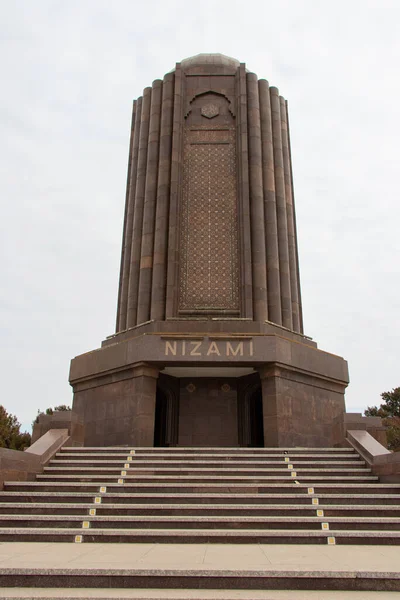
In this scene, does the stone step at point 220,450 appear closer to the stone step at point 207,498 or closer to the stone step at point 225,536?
the stone step at point 207,498

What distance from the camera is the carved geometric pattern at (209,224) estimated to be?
2019cm

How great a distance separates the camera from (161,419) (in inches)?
741

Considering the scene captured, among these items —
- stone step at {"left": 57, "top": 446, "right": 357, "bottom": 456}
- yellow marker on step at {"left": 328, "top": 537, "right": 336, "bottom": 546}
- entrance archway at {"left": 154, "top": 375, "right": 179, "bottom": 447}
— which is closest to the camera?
yellow marker on step at {"left": 328, "top": 537, "right": 336, "bottom": 546}

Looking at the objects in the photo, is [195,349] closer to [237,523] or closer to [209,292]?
[209,292]

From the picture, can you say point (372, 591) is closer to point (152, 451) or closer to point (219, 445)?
point (152, 451)

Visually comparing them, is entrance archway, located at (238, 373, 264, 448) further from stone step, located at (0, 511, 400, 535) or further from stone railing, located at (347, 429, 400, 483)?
stone step, located at (0, 511, 400, 535)

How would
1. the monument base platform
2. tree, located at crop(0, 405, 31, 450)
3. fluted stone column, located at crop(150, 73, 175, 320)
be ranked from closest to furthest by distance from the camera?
the monument base platform, fluted stone column, located at crop(150, 73, 175, 320), tree, located at crop(0, 405, 31, 450)

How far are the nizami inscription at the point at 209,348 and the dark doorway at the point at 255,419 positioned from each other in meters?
2.92

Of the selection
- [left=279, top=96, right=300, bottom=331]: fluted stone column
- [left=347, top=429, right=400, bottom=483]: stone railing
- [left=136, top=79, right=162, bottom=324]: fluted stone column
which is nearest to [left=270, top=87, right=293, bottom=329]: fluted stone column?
[left=279, top=96, right=300, bottom=331]: fluted stone column

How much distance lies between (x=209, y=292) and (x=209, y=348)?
4.04 metres

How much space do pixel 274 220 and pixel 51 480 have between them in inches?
570

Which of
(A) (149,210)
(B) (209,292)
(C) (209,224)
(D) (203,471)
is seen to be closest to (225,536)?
(D) (203,471)

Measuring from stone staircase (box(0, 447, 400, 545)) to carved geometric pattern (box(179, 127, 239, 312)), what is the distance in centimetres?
809

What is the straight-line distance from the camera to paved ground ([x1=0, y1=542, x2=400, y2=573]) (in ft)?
A: 18.2
